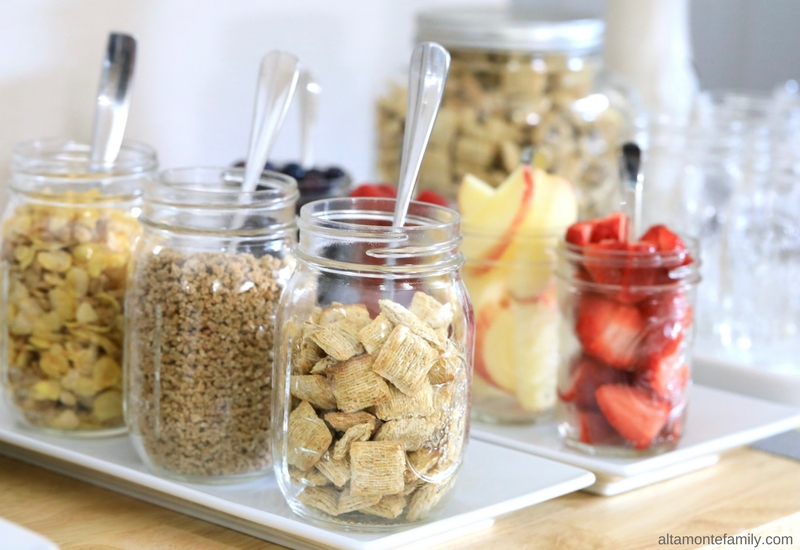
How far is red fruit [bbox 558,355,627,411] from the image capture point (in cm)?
75

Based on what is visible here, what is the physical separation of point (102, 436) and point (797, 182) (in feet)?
2.32

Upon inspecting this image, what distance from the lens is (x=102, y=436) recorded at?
30.3 inches

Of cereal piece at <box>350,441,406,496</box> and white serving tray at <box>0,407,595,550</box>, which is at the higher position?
cereal piece at <box>350,441,406,496</box>

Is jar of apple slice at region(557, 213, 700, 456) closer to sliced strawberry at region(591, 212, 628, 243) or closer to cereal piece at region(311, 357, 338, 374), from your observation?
sliced strawberry at region(591, 212, 628, 243)

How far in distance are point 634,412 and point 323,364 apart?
10.3 inches

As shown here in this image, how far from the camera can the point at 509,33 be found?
1035 mm

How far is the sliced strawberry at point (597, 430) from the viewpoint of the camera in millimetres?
765

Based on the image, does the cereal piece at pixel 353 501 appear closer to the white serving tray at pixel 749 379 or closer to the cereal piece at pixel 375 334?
the cereal piece at pixel 375 334

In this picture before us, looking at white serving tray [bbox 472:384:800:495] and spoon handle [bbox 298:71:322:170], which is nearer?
white serving tray [bbox 472:384:800:495]

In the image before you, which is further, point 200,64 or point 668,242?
point 200,64

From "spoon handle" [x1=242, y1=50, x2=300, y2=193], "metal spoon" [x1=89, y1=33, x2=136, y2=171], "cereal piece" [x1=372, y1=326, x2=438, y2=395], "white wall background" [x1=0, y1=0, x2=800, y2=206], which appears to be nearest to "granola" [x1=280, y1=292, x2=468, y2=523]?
"cereal piece" [x1=372, y1=326, x2=438, y2=395]

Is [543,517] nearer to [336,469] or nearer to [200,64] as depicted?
[336,469]

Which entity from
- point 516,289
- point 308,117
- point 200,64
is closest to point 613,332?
point 516,289

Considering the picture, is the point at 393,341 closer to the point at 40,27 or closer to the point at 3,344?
the point at 3,344
